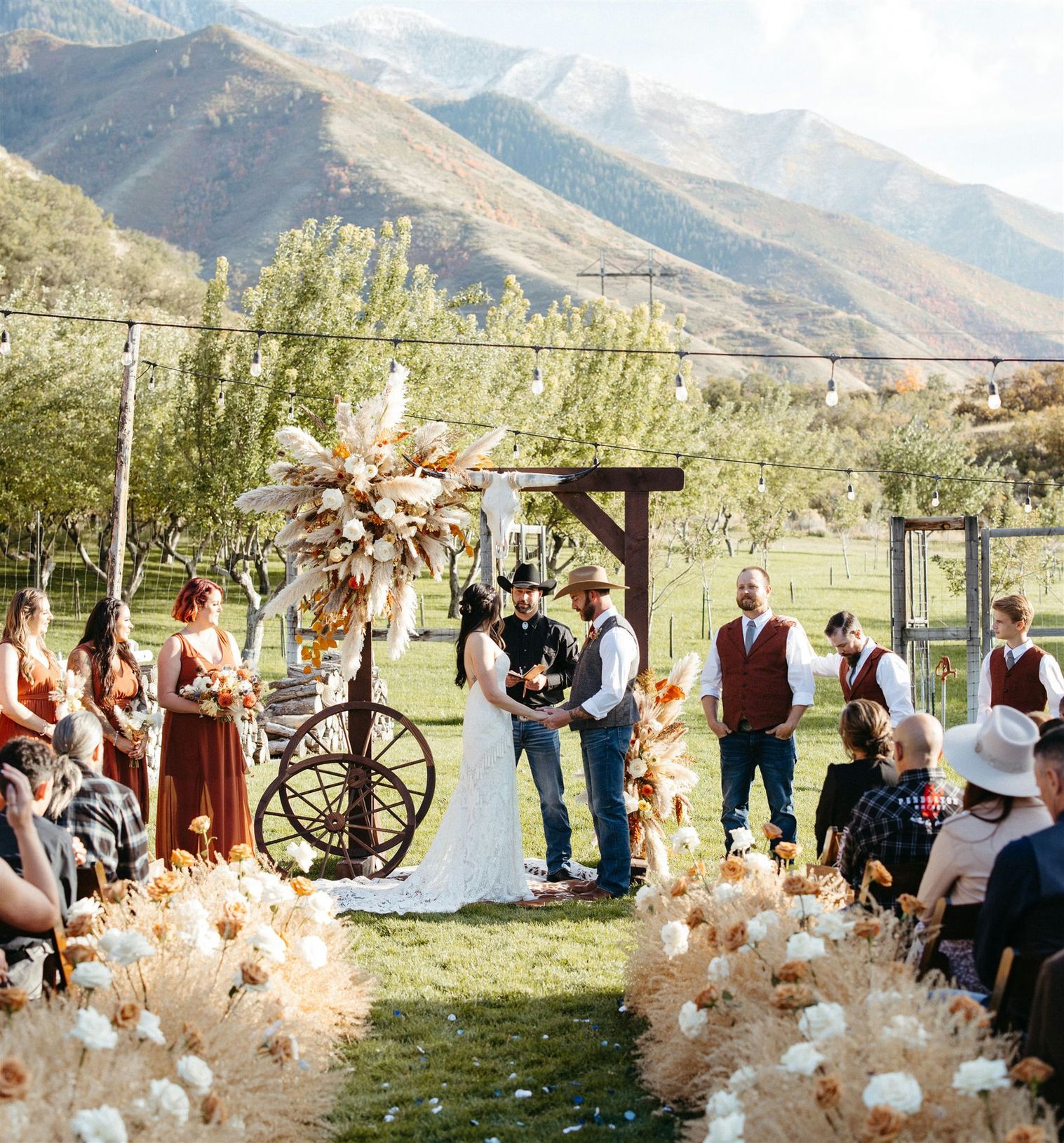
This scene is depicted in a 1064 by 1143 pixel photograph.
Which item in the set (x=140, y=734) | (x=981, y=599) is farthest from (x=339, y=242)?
(x=140, y=734)

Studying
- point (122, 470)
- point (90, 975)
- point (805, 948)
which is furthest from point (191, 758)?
point (122, 470)

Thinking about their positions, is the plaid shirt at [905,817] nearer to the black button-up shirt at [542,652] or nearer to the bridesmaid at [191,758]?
the black button-up shirt at [542,652]

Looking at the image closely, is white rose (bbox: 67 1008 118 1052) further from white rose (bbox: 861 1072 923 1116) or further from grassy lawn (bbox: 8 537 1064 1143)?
white rose (bbox: 861 1072 923 1116)

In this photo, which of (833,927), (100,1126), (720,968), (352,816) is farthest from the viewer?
(352,816)

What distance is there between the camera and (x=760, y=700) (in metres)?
6.82

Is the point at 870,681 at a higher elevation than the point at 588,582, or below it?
below

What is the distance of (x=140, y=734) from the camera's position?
6703mm

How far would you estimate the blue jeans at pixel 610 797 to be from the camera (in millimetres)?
6688

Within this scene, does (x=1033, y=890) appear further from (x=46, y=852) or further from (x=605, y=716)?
(x=605, y=716)

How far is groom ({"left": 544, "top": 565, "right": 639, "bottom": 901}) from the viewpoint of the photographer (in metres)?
6.58

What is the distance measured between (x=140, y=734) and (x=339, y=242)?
1346 cm

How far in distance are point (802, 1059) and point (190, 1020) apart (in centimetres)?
185

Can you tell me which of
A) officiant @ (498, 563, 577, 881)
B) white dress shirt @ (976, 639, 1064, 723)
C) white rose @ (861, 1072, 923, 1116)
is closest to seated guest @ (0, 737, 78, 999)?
white rose @ (861, 1072, 923, 1116)

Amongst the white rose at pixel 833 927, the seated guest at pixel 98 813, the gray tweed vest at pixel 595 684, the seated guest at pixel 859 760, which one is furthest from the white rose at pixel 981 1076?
the gray tweed vest at pixel 595 684
